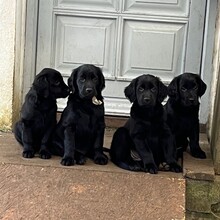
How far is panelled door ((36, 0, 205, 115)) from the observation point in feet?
19.9

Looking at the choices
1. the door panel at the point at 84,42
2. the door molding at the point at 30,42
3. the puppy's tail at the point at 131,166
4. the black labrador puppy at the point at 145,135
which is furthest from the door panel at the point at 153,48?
the puppy's tail at the point at 131,166

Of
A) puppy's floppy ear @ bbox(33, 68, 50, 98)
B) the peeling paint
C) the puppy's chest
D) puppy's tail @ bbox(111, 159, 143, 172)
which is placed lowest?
puppy's tail @ bbox(111, 159, 143, 172)

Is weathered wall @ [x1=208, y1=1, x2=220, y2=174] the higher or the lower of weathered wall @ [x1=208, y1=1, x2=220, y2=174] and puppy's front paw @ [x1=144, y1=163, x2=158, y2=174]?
the higher

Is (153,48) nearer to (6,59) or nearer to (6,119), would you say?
(6,59)

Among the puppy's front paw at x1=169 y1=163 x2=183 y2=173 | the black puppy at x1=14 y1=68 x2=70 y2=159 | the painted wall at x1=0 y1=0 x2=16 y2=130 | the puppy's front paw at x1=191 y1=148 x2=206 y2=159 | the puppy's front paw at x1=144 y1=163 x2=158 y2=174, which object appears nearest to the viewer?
the puppy's front paw at x1=144 y1=163 x2=158 y2=174

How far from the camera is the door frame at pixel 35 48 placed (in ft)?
19.4

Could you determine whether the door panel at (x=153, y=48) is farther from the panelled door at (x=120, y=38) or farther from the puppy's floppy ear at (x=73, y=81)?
the puppy's floppy ear at (x=73, y=81)

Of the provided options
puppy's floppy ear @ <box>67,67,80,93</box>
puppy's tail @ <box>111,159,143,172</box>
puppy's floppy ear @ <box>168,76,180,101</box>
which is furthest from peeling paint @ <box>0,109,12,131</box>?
puppy's floppy ear @ <box>168,76,180,101</box>

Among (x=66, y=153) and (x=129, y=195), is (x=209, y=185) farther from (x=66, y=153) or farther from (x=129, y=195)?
(x=66, y=153)

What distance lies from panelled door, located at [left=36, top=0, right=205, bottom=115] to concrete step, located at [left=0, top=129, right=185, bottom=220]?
1681mm

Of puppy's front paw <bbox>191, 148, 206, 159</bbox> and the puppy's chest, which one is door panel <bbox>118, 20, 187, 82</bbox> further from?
the puppy's chest

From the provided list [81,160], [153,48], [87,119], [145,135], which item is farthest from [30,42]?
[145,135]

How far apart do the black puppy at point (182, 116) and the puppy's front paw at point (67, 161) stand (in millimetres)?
949

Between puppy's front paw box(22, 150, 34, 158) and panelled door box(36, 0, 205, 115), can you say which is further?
panelled door box(36, 0, 205, 115)
